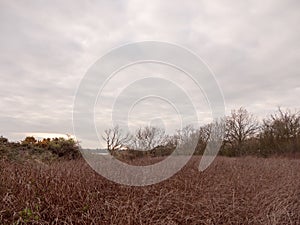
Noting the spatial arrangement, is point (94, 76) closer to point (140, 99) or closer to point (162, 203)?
point (140, 99)

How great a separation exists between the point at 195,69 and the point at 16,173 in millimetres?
3209

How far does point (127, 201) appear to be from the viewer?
11.3 ft

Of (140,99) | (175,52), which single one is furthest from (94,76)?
(175,52)

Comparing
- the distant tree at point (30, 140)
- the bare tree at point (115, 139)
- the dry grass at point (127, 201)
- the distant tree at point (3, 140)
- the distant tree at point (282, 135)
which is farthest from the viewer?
the distant tree at point (282, 135)

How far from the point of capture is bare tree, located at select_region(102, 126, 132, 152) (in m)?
6.30

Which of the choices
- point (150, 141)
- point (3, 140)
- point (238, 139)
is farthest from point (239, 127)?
point (3, 140)

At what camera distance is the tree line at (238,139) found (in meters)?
9.80

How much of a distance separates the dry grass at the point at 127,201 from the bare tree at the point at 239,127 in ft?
47.1

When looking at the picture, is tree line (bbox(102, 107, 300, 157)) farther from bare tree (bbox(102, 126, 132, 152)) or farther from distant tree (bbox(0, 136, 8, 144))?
distant tree (bbox(0, 136, 8, 144))

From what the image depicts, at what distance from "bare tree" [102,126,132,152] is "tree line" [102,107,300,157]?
0.04m

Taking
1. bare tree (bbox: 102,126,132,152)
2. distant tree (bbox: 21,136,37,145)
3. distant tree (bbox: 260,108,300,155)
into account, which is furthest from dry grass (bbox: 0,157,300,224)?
distant tree (bbox: 260,108,300,155)

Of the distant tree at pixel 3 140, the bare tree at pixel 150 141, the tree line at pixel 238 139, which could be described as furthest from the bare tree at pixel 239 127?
the distant tree at pixel 3 140

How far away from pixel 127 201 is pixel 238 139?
54.2 ft

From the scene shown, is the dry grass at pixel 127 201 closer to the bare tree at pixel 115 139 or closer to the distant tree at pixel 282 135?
the bare tree at pixel 115 139
